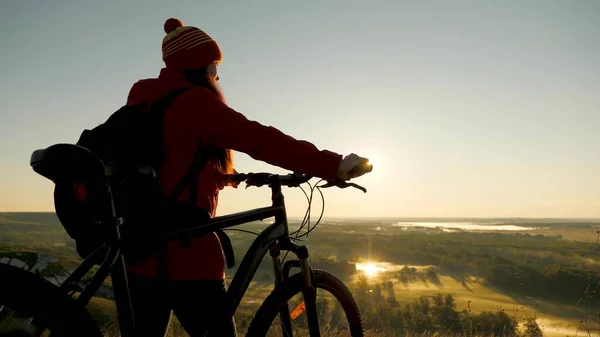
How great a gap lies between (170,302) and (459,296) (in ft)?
398

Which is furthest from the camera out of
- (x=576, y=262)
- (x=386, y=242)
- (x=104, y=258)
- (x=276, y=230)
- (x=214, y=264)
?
(x=386, y=242)

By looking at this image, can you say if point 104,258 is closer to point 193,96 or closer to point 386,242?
point 193,96

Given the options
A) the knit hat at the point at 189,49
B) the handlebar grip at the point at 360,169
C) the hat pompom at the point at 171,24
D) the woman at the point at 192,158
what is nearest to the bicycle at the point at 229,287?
the woman at the point at 192,158

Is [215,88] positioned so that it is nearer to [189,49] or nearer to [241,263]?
[189,49]

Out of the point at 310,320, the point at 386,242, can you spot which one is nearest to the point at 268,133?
the point at 310,320

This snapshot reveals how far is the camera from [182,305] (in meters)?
2.54

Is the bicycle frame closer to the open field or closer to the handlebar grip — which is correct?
the handlebar grip

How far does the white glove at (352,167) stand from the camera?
2393 millimetres

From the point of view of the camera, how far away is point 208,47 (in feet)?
8.68

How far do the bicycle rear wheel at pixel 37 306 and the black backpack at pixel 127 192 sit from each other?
1.27 ft

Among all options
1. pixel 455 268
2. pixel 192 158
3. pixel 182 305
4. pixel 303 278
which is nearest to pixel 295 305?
pixel 303 278

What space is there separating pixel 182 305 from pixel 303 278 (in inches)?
33.1

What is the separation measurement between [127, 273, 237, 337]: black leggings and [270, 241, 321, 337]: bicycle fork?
1.59 feet

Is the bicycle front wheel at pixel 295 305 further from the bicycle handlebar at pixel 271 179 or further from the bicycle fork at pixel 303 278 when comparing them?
the bicycle handlebar at pixel 271 179
